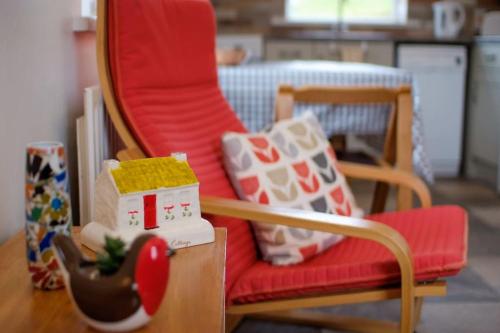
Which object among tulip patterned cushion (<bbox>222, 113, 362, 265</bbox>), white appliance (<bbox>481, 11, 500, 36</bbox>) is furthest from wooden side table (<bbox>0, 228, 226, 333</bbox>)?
white appliance (<bbox>481, 11, 500, 36</bbox>)

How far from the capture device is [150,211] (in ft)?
3.87

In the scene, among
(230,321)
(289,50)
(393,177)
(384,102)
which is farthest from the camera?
Result: (289,50)

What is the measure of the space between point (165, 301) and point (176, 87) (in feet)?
3.35

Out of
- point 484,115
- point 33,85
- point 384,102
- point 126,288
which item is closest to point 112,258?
point 126,288

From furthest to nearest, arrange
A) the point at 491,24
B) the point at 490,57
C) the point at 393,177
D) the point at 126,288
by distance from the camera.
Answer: the point at 491,24
the point at 490,57
the point at 393,177
the point at 126,288

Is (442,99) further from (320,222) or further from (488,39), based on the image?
(320,222)

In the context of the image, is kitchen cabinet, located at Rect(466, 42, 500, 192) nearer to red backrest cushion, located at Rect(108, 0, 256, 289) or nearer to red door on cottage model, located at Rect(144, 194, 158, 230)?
red backrest cushion, located at Rect(108, 0, 256, 289)

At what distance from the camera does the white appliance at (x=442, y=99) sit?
464cm

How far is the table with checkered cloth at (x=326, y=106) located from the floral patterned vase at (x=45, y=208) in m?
1.93

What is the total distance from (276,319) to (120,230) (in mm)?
1106

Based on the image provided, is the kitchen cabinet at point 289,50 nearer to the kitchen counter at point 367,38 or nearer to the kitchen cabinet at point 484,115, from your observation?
the kitchen counter at point 367,38

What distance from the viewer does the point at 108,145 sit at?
1795 mm

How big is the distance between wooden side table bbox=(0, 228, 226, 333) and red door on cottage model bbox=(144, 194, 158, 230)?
0.07m

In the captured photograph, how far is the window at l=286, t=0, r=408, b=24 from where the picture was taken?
5590 millimetres
